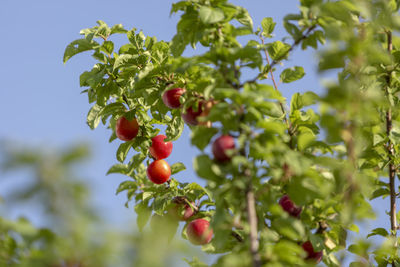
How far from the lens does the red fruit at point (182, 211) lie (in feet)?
10.4

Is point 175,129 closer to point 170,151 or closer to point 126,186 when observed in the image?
point 170,151

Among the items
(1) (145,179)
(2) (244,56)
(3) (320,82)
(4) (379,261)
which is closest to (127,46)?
(1) (145,179)

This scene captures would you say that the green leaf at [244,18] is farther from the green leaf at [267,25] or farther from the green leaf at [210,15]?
the green leaf at [267,25]

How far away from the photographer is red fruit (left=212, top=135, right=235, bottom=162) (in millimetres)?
1857

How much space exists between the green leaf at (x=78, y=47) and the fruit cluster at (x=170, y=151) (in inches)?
22.2

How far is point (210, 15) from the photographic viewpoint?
2.12m

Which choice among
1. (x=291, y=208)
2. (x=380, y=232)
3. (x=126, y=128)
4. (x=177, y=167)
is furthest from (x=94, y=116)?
(x=380, y=232)

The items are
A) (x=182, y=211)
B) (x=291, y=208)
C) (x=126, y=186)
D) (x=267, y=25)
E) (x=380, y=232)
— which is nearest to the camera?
(x=291, y=208)

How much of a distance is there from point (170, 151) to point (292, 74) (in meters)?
1.29

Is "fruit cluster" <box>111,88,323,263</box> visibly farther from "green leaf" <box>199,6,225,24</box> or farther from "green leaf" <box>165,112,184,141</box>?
"green leaf" <box>199,6,225,24</box>

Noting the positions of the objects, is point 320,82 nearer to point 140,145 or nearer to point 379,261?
point 379,261

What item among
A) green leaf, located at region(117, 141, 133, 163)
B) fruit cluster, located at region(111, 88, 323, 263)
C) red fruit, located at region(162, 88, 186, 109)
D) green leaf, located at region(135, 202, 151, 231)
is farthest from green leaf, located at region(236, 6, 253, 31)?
green leaf, located at region(135, 202, 151, 231)

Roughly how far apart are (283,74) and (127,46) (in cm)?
118

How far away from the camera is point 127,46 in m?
3.29
